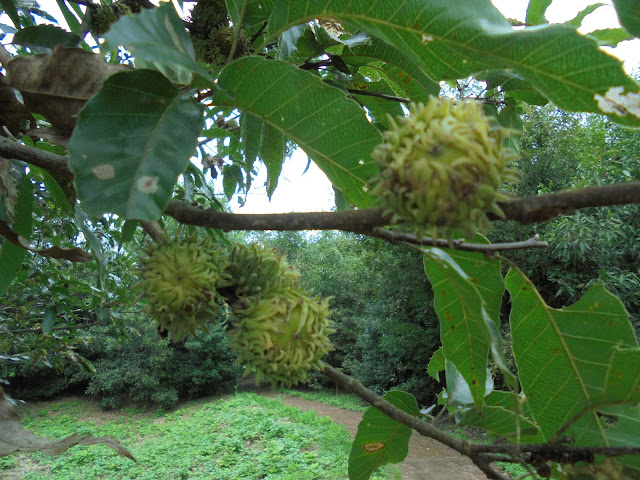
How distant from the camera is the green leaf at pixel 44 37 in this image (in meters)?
1.60

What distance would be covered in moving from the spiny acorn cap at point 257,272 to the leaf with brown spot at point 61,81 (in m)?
0.47

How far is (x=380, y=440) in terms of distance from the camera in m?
1.55

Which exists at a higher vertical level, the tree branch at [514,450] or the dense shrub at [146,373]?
the tree branch at [514,450]

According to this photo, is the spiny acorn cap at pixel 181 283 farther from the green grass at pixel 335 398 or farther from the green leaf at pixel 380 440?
the green grass at pixel 335 398

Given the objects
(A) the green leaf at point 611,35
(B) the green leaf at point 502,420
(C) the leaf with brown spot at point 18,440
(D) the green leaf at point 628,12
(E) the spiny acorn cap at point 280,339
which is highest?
(A) the green leaf at point 611,35

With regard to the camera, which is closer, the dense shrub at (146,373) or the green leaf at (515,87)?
the green leaf at (515,87)

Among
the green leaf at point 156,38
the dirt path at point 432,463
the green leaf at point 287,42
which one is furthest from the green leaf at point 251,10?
the dirt path at point 432,463

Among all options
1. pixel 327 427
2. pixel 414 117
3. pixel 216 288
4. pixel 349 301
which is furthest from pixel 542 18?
pixel 349 301

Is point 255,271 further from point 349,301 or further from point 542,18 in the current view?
point 349,301

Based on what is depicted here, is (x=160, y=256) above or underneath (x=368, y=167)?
underneath

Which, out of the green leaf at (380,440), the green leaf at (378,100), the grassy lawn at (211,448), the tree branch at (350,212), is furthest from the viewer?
the grassy lawn at (211,448)

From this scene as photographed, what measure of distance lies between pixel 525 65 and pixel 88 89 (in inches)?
35.5

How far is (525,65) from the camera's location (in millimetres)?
812

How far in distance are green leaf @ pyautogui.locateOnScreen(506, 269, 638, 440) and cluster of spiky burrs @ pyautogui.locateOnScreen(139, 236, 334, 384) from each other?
48 centimetres
